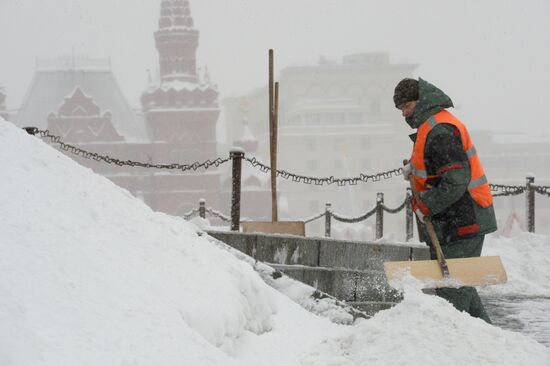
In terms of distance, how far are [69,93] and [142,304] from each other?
5997 cm

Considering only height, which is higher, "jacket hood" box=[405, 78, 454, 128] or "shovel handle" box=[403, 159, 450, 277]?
"jacket hood" box=[405, 78, 454, 128]

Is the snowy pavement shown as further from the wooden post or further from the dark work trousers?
the wooden post

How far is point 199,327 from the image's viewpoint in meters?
3.09

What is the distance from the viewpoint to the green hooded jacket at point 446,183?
156 inches

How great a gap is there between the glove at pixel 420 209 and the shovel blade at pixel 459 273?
286 millimetres

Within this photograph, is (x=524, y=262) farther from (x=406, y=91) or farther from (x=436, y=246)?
(x=406, y=91)

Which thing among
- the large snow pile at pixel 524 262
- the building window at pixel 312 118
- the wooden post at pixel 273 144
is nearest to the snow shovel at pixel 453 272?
the wooden post at pixel 273 144

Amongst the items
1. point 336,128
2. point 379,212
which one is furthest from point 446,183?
point 336,128

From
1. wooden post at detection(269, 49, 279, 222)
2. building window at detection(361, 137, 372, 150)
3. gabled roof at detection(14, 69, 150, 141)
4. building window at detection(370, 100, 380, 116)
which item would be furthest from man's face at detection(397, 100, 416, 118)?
building window at detection(370, 100, 380, 116)

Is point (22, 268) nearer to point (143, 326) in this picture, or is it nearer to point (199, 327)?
point (143, 326)

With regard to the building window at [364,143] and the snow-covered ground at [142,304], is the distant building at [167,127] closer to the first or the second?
the building window at [364,143]

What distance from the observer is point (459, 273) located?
3.94 m

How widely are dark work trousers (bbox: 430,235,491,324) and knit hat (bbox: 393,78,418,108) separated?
→ 786 mm

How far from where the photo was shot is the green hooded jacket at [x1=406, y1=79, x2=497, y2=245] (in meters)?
3.96
